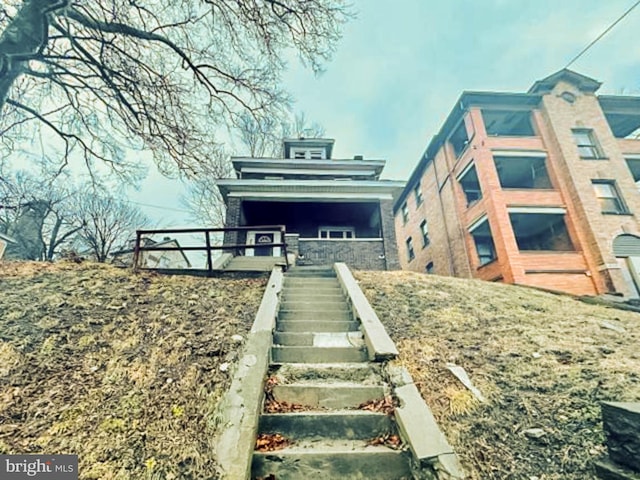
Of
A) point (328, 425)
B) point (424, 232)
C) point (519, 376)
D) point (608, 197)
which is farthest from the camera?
point (424, 232)

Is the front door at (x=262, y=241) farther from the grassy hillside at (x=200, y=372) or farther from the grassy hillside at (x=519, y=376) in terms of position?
the grassy hillside at (x=519, y=376)

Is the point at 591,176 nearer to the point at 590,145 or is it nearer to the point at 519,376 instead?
the point at 590,145

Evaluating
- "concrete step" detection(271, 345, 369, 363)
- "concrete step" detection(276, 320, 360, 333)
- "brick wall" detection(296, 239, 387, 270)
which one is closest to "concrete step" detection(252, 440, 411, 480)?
"concrete step" detection(271, 345, 369, 363)

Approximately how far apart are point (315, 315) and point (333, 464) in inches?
102

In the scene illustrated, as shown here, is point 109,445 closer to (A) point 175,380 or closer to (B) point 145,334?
(A) point 175,380

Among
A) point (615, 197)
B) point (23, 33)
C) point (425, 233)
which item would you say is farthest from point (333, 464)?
point (425, 233)

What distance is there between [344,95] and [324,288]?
24.7ft

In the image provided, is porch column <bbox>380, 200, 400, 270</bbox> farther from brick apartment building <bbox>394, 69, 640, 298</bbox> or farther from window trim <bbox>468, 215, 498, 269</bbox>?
window trim <bbox>468, 215, 498, 269</bbox>

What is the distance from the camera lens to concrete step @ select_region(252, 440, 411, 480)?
1999mm

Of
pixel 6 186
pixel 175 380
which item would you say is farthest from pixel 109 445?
pixel 6 186

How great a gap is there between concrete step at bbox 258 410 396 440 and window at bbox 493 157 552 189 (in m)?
15.3

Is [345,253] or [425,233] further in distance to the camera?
[425,233]

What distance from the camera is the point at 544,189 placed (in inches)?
551

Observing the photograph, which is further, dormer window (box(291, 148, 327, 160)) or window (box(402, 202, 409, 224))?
window (box(402, 202, 409, 224))
